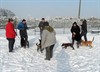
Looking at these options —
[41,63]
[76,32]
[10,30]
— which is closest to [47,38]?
[41,63]

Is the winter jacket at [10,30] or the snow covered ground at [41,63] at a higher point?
the winter jacket at [10,30]

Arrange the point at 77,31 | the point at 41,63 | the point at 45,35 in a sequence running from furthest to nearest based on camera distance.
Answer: the point at 77,31 → the point at 45,35 → the point at 41,63

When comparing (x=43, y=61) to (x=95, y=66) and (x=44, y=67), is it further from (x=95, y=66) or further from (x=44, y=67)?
(x=95, y=66)

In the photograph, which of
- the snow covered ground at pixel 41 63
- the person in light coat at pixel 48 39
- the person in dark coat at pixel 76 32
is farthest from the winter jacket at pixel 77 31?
the person in light coat at pixel 48 39

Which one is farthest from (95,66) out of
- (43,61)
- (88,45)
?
(88,45)

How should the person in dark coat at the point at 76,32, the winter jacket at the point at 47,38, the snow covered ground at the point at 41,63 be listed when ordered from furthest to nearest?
the person in dark coat at the point at 76,32 < the winter jacket at the point at 47,38 < the snow covered ground at the point at 41,63

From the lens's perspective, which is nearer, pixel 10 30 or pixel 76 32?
pixel 10 30

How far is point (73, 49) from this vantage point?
15742mm

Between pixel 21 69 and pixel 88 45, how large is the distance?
319 inches

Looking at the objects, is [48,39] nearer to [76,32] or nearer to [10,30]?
[10,30]

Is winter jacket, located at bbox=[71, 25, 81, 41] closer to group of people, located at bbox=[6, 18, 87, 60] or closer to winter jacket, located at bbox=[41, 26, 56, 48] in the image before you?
group of people, located at bbox=[6, 18, 87, 60]

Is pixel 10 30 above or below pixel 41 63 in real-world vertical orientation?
above

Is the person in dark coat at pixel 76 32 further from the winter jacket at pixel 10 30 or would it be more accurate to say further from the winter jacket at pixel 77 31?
the winter jacket at pixel 10 30

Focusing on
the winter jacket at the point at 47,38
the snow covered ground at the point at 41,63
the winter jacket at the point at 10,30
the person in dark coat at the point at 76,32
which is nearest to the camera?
the snow covered ground at the point at 41,63
